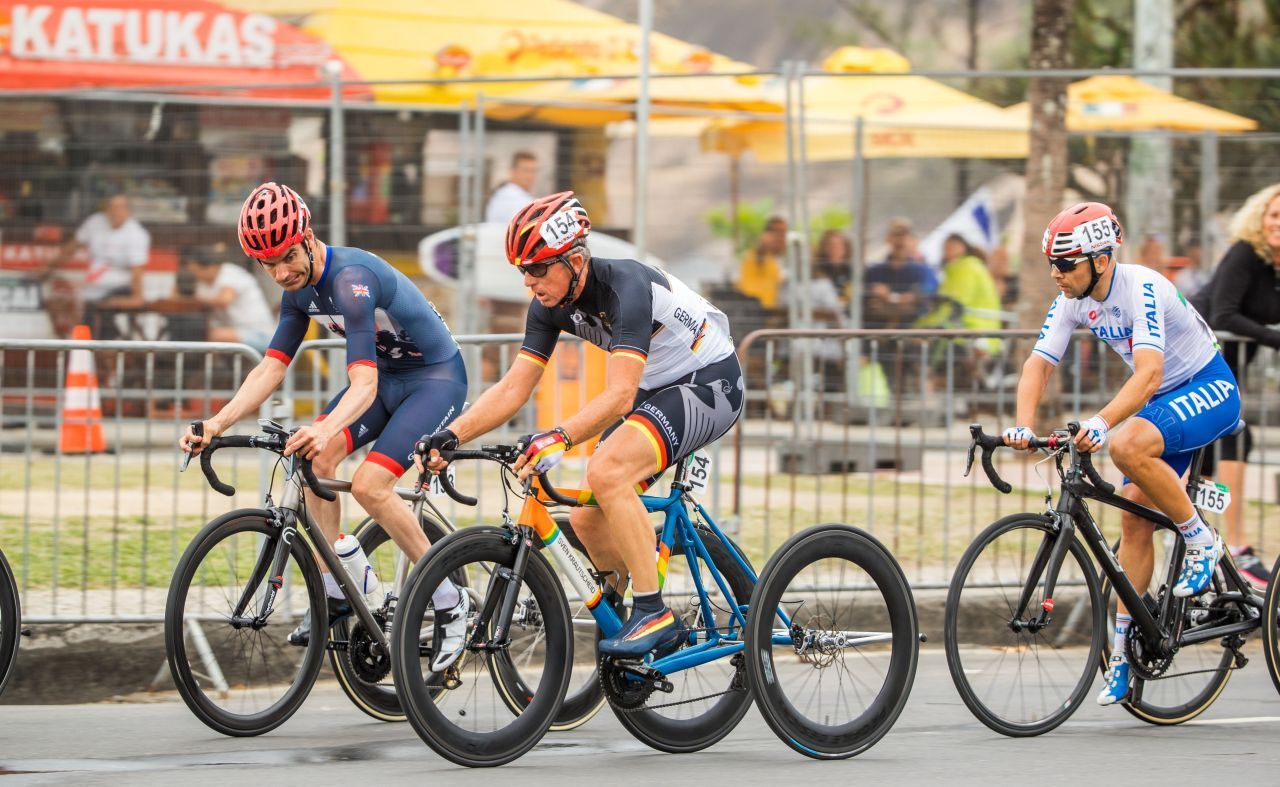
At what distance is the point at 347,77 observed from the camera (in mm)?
17672

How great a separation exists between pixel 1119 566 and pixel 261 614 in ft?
10.3

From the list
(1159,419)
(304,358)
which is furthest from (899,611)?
(304,358)

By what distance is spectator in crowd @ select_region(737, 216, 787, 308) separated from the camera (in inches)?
575

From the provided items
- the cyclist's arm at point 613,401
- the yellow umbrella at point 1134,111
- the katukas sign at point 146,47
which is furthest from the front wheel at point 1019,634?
the katukas sign at point 146,47

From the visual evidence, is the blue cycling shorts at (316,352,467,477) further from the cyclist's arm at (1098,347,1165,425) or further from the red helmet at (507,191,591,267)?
the cyclist's arm at (1098,347,1165,425)

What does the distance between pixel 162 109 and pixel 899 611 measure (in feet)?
31.5

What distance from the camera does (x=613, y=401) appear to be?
19.7 feet

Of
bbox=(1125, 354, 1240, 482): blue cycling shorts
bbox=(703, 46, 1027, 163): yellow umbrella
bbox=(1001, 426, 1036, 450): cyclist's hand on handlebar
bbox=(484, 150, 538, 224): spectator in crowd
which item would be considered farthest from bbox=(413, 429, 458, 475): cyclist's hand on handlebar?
bbox=(484, 150, 538, 224): spectator in crowd

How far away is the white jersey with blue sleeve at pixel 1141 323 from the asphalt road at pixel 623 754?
1373mm

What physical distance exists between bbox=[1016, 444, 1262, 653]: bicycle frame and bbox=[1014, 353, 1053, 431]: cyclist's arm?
0.26 metres

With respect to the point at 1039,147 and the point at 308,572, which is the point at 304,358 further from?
the point at 1039,147

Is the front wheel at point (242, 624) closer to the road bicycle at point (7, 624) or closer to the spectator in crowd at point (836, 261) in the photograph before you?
the road bicycle at point (7, 624)

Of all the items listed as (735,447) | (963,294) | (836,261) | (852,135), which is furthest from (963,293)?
(735,447)

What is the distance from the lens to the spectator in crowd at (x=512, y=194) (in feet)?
46.9
